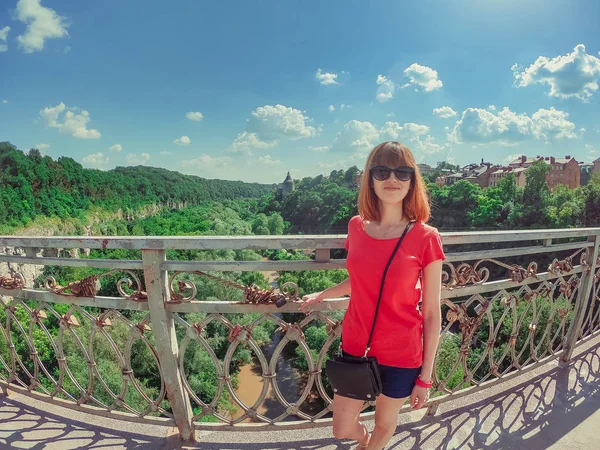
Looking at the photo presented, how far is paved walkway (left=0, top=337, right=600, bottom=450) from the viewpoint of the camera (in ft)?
7.13

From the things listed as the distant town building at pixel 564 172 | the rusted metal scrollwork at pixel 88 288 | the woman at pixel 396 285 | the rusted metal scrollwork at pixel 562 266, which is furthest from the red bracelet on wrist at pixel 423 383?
the distant town building at pixel 564 172

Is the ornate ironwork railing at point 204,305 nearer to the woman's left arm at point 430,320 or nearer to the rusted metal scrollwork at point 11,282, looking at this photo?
the rusted metal scrollwork at point 11,282

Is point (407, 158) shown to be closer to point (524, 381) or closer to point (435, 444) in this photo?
point (435, 444)

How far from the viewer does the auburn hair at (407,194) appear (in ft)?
5.15

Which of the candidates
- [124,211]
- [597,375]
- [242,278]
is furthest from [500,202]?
[124,211]

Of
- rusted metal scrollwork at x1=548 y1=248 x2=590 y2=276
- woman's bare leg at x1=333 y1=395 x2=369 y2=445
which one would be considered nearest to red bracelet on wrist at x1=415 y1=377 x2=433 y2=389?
woman's bare leg at x1=333 y1=395 x2=369 y2=445

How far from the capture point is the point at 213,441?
7.25 feet

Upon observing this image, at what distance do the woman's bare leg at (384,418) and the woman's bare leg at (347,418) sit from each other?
79mm

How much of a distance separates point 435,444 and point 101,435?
2070 millimetres

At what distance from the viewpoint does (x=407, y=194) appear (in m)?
1.63

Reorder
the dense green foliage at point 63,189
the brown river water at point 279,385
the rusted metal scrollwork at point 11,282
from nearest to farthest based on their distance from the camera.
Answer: the rusted metal scrollwork at point 11,282
the brown river water at point 279,385
the dense green foliage at point 63,189

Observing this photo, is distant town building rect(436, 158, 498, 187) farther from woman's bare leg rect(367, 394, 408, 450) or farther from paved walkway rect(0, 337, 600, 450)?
woman's bare leg rect(367, 394, 408, 450)

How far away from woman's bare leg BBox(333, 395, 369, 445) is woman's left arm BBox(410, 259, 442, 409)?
0.28 meters

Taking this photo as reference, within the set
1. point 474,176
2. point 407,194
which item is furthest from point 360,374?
point 474,176
